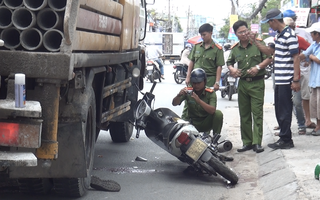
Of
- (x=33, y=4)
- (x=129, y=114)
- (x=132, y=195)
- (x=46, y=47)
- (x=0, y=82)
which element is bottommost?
(x=132, y=195)

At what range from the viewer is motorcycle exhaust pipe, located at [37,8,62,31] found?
14.7 feet

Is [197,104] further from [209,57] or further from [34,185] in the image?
[34,185]

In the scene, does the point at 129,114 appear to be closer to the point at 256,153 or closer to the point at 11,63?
the point at 256,153

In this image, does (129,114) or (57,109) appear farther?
(129,114)

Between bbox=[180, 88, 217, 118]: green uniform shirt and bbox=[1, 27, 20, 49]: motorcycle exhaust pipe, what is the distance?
3.36m

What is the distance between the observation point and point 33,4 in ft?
14.9

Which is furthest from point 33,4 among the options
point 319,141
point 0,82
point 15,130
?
point 319,141

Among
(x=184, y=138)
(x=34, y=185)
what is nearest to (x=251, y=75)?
(x=184, y=138)

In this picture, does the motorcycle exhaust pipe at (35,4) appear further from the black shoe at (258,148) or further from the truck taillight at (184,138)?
the black shoe at (258,148)

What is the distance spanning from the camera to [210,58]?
884cm

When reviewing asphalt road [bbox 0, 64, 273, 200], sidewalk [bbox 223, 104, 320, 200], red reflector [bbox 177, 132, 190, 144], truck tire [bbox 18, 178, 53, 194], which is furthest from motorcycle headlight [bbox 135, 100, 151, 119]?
truck tire [bbox 18, 178, 53, 194]

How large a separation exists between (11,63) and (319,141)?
530cm

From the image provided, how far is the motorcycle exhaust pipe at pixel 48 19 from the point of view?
14.7 feet

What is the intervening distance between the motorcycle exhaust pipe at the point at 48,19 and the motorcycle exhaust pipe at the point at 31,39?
0.08 metres
